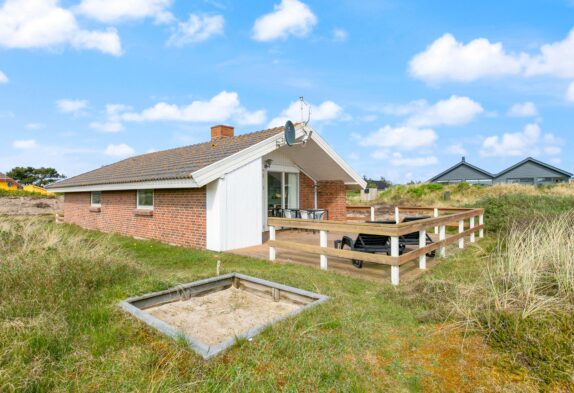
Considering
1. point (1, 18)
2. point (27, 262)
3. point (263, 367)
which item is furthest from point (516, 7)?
point (1, 18)

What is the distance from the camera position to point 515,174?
148 ft

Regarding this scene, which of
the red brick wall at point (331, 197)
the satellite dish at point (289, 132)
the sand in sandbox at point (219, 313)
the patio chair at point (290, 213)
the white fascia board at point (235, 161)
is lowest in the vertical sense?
the sand in sandbox at point (219, 313)

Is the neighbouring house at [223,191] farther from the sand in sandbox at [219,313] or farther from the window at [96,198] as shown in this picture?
the sand in sandbox at [219,313]

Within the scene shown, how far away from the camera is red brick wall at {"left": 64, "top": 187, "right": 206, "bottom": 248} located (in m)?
9.61

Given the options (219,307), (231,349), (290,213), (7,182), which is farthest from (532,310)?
(7,182)

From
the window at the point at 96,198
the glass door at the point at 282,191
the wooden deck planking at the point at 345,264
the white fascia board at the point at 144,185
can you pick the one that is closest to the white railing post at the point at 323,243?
the wooden deck planking at the point at 345,264

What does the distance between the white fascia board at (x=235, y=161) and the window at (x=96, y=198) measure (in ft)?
28.5

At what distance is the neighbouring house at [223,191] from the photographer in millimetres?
9258

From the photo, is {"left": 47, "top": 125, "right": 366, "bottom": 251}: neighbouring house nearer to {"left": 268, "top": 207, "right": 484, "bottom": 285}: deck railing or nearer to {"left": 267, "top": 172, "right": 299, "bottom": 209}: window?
{"left": 267, "top": 172, "right": 299, "bottom": 209}: window

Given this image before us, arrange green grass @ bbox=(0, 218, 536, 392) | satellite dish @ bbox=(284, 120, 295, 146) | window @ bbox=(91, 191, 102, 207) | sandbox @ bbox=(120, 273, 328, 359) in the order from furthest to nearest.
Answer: window @ bbox=(91, 191, 102, 207) < satellite dish @ bbox=(284, 120, 295, 146) < sandbox @ bbox=(120, 273, 328, 359) < green grass @ bbox=(0, 218, 536, 392)

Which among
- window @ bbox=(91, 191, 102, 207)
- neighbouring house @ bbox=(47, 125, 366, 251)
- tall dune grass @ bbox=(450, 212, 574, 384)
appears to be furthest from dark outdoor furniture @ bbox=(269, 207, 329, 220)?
window @ bbox=(91, 191, 102, 207)

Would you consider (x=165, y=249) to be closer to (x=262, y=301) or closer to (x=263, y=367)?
(x=262, y=301)

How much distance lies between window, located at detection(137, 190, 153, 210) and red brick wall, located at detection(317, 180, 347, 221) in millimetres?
7254

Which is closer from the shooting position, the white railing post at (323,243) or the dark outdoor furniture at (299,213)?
the white railing post at (323,243)
